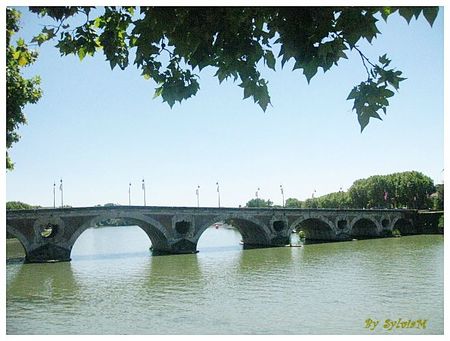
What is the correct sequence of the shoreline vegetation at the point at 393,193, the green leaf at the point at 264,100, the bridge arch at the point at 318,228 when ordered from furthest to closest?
the shoreline vegetation at the point at 393,193 → the bridge arch at the point at 318,228 → the green leaf at the point at 264,100

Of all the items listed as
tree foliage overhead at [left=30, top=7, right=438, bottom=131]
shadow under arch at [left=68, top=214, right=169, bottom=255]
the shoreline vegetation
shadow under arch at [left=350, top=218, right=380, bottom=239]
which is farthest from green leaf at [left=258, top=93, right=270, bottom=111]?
the shoreline vegetation

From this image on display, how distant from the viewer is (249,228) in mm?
47750

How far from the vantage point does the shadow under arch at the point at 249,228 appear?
139ft

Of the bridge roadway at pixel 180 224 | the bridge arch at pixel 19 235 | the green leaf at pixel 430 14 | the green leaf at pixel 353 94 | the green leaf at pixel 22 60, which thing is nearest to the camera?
the green leaf at pixel 430 14

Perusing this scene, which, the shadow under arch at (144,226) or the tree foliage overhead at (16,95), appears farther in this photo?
the shadow under arch at (144,226)

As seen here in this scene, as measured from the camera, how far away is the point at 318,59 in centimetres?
409

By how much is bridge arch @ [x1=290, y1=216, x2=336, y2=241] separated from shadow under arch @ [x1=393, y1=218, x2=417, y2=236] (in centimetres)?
1308

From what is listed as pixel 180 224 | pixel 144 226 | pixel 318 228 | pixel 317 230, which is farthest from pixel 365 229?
pixel 144 226

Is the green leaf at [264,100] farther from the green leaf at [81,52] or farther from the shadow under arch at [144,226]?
the shadow under arch at [144,226]

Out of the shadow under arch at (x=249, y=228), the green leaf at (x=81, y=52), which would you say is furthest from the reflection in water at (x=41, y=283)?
the green leaf at (x=81, y=52)

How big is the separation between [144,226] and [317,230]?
2262cm

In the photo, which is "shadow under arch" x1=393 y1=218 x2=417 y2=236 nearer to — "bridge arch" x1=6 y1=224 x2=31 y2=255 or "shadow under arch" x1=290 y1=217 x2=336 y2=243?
"shadow under arch" x1=290 y1=217 x2=336 y2=243

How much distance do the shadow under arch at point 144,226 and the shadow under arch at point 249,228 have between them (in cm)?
307

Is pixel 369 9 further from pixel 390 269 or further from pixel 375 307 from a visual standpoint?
pixel 390 269
